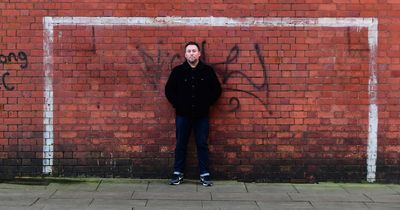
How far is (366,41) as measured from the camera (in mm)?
7512

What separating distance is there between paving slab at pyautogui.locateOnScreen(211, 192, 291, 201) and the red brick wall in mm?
689

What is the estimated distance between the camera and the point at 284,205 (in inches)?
255

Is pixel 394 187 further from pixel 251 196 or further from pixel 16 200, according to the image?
pixel 16 200

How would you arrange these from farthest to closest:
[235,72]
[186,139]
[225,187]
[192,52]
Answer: [235,72], [186,139], [225,187], [192,52]

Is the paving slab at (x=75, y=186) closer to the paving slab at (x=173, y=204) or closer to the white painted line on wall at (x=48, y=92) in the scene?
the white painted line on wall at (x=48, y=92)

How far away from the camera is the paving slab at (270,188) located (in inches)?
283

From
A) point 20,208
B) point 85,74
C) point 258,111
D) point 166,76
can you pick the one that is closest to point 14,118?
point 85,74

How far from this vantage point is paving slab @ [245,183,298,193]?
7.18 m

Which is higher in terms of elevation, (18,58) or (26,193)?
(18,58)

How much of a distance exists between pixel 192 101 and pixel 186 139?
1.75 ft

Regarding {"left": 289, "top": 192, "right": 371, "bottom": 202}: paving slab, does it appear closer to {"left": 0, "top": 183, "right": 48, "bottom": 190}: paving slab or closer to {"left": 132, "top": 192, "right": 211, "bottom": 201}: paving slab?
{"left": 132, "top": 192, "right": 211, "bottom": 201}: paving slab

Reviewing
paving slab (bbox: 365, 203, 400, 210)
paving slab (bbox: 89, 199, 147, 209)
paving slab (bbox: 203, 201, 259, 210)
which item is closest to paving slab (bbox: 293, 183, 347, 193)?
paving slab (bbox: 365, 203, 400, 210)

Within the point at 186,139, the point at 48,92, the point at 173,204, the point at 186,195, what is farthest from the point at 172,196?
the point at 48,92

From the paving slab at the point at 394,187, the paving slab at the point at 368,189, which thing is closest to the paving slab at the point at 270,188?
the paving slab at the point at 368,189
